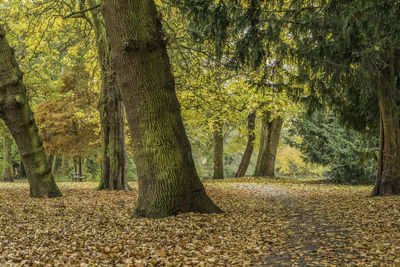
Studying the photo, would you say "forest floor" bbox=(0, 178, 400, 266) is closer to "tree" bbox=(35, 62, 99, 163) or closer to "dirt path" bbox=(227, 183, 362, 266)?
"dirt path" bbox=(227, 183, 362, 266)

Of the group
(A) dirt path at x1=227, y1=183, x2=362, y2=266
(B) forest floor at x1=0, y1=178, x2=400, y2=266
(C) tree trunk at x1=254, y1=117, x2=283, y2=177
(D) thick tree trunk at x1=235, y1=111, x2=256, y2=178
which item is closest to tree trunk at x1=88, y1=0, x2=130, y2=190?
(B) forest floor at x1=0, y1=178, x2=400, y2=266

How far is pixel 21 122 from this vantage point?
28.6ft

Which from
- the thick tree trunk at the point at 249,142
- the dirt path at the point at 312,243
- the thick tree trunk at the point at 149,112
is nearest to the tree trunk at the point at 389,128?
the dirt path at the point at 312,243

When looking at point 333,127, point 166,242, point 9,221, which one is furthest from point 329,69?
point 333,127

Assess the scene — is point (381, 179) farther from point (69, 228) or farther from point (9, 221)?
point (9, 221)

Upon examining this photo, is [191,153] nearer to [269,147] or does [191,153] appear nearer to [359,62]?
[359,62]

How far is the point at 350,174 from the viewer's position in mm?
17453

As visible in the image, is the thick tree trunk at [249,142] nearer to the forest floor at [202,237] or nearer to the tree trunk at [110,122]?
the tree trunk at [110,122]

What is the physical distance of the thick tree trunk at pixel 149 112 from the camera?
6.20 metres

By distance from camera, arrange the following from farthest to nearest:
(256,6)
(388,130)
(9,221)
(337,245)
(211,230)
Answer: (388,130) → (256,6) → (9,221) → (211,230) → (337,245)

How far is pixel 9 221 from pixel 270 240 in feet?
14.1

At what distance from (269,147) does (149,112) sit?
1242 cm

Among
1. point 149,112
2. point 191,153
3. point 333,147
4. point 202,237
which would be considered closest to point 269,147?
point 333,147

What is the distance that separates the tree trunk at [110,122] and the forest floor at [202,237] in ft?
12.1
